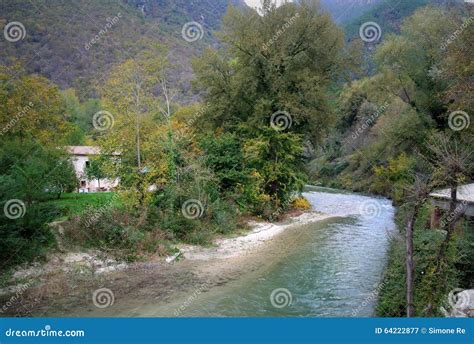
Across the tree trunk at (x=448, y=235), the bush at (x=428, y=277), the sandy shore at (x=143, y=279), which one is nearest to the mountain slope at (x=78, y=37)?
the sandy shore at (x=143, y=279)

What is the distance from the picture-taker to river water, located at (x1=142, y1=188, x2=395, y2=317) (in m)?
11.6

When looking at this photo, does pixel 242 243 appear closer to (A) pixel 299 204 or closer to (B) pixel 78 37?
(A) pixel 299 204

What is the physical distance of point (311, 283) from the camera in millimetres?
14078

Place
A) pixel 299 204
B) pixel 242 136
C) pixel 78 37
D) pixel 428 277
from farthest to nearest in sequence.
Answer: pixel 78 37 < pixel 299 204 < pixel 242 136 < pixel 428 277

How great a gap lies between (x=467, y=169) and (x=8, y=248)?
13.4 m

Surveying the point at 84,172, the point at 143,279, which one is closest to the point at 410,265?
the point at 143,279

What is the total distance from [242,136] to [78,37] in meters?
49.5

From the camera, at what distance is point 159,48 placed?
20.8 metres

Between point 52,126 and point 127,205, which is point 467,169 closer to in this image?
point 127,205

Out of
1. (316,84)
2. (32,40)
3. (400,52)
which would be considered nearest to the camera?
(400,52)

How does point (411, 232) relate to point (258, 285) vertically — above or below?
above

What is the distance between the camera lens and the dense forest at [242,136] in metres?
11.7

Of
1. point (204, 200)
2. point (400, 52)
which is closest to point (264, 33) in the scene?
point (400, 52)

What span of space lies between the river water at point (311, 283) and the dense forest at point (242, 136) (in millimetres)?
1397
